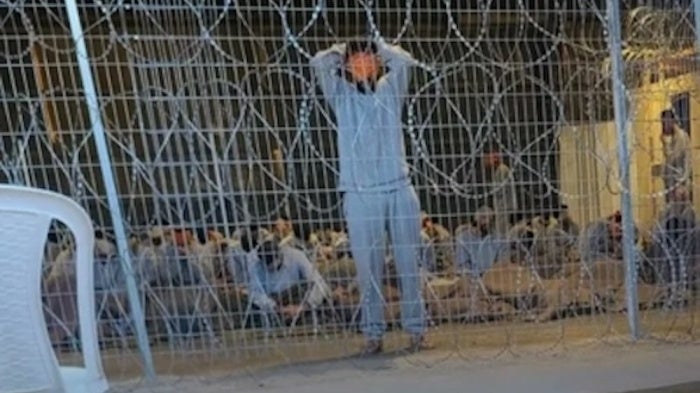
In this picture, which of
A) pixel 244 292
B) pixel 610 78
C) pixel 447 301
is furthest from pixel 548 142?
pixel 244 292

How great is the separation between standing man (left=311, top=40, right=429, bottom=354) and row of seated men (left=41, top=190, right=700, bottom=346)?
0.09 m

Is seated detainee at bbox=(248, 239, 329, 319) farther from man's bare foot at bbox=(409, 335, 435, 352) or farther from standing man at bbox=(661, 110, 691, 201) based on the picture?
standing man at bbox=(661, 110, 691, 201)

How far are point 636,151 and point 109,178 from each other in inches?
76.0

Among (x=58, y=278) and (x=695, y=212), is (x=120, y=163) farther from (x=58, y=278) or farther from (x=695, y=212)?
(x=695, y=212)

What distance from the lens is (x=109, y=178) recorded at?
2.18 metres

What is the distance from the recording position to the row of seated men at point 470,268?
96.4 inches

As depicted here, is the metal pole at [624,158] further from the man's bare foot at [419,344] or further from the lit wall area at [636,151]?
the man's bare foot at [419,344]

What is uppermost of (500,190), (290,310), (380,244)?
(500,190)

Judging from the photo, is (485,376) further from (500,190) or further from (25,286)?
(25,286)

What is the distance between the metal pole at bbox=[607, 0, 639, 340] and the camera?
244 cm

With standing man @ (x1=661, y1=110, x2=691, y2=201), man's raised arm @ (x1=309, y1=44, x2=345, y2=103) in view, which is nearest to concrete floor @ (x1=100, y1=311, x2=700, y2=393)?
standing man @ (x1=661, y1=110, x2=691, y2=201)

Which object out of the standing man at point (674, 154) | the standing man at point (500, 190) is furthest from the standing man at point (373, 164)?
the standing man at point (674, 154)

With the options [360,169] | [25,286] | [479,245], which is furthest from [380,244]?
[25,286]

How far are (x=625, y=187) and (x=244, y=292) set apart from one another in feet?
4.89
